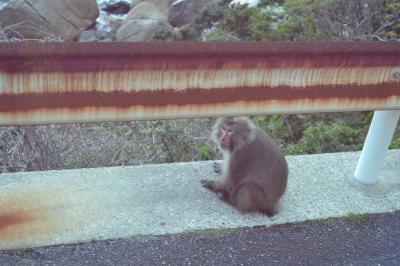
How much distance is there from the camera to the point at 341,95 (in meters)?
2.95

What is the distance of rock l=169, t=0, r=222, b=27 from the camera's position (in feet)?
56.1

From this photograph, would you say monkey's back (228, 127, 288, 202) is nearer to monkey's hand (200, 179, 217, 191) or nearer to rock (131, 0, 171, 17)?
monkey's hand (200, 179, 217, 191)

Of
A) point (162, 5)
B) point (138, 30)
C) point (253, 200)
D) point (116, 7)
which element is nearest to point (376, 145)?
point (253, 200)

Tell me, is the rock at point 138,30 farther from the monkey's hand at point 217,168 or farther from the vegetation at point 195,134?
the monkey's hand at point 217,168

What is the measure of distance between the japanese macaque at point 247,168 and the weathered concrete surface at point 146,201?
96mm

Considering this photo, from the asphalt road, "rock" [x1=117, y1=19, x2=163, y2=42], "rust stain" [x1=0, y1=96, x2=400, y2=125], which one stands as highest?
"rust stain" [x1=0, y1=96, x2=400, y2=125]

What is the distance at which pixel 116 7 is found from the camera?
20.3 meters

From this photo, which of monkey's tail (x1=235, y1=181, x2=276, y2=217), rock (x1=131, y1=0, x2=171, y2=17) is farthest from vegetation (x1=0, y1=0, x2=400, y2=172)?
rock (x1=131, y1=0, x2=171, y2=17)

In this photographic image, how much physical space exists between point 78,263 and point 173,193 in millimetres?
929

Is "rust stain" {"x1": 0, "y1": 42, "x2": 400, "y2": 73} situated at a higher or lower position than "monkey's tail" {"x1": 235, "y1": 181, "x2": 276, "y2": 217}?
higher

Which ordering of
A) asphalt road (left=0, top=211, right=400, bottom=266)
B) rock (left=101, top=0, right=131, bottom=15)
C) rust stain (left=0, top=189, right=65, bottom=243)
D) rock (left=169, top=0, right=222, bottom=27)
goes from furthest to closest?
rock (left=101, top=0, right=131, bottom=15)
rock (left=169, top=0, right=222, bottom=27)
rust stain (left=0, top=189, right=65, bottom=243)
asphalt road (left=0, top=211, right=400, bottom=266)

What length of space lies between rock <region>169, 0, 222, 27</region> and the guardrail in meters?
14.4

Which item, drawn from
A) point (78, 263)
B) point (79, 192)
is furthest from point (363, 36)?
point (78, 263)

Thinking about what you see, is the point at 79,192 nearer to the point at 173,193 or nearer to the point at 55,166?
the point at 173,193
